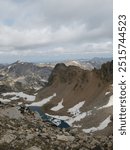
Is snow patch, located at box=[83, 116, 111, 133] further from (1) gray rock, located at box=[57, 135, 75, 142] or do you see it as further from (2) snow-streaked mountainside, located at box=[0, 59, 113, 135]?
(1) gray rock, located at box=[57, 135, 75, 142]

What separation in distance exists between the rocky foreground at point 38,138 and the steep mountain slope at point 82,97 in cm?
8390

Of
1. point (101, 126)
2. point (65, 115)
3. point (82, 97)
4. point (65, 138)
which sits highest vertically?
point (65, 138)

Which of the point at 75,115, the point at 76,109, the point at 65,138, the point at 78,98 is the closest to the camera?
the point at 65,138

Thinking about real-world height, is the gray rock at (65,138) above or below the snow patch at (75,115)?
above

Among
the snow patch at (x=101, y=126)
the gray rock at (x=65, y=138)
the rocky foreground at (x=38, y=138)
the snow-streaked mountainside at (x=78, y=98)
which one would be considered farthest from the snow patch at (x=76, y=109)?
the gray rock at (x=65, y=138)

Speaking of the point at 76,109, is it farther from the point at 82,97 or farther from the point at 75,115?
the point at 82,97

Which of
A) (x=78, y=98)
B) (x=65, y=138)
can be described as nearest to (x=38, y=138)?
(x=65, y=138)

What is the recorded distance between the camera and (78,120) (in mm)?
128750

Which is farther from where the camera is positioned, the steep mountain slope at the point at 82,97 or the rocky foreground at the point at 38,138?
the steep mountain slope at the point at 82,97

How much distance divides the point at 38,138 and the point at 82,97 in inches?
5531

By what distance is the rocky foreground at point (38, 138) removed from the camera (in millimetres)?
22438

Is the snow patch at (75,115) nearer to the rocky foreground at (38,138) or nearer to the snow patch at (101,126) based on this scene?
the snow patch at (101,126)

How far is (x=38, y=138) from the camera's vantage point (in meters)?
23.2

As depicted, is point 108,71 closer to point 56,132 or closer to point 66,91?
point 66,91
